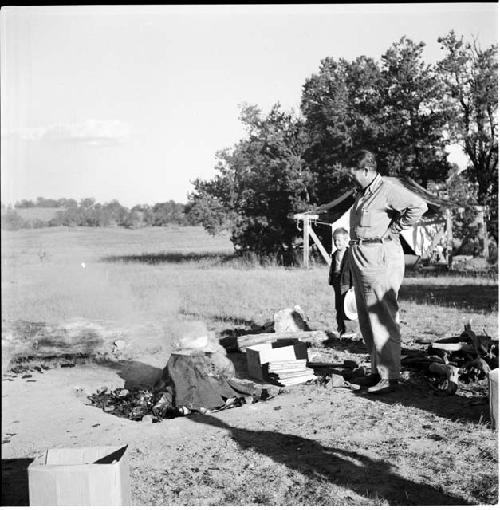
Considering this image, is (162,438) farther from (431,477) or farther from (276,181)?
(276,181)

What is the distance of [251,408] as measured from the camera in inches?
192

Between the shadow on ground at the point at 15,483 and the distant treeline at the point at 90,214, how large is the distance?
276cm

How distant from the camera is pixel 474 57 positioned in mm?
6090

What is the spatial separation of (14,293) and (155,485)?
193 inches

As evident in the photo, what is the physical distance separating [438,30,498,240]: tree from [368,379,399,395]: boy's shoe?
3034 mm

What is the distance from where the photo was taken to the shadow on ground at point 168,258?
26.6 ft

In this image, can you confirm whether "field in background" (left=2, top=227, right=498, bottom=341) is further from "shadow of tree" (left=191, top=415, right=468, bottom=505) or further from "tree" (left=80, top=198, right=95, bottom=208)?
"shadow of tree" (left=191, top=415, right=468, bottom=505)

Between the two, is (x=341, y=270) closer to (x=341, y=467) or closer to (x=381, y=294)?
(x=381, y=294)

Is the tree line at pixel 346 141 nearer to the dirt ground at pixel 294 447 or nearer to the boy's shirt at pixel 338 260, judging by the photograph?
the boy's shirt at pixel 338 260

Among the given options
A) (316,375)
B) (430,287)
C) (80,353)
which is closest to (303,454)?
(316,375)

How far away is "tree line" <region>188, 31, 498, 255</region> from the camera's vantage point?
680 centimetres

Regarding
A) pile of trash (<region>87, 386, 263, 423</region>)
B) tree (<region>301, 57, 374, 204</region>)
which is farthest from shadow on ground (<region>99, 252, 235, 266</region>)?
pile of trash (<region>87, 386, 263, 423</region>)

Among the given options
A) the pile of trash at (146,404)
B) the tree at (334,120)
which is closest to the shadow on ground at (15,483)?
the pile of trash at (146,404)

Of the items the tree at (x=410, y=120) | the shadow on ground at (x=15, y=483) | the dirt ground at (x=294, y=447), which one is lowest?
the shadow on ground at (x=15, y=483)
